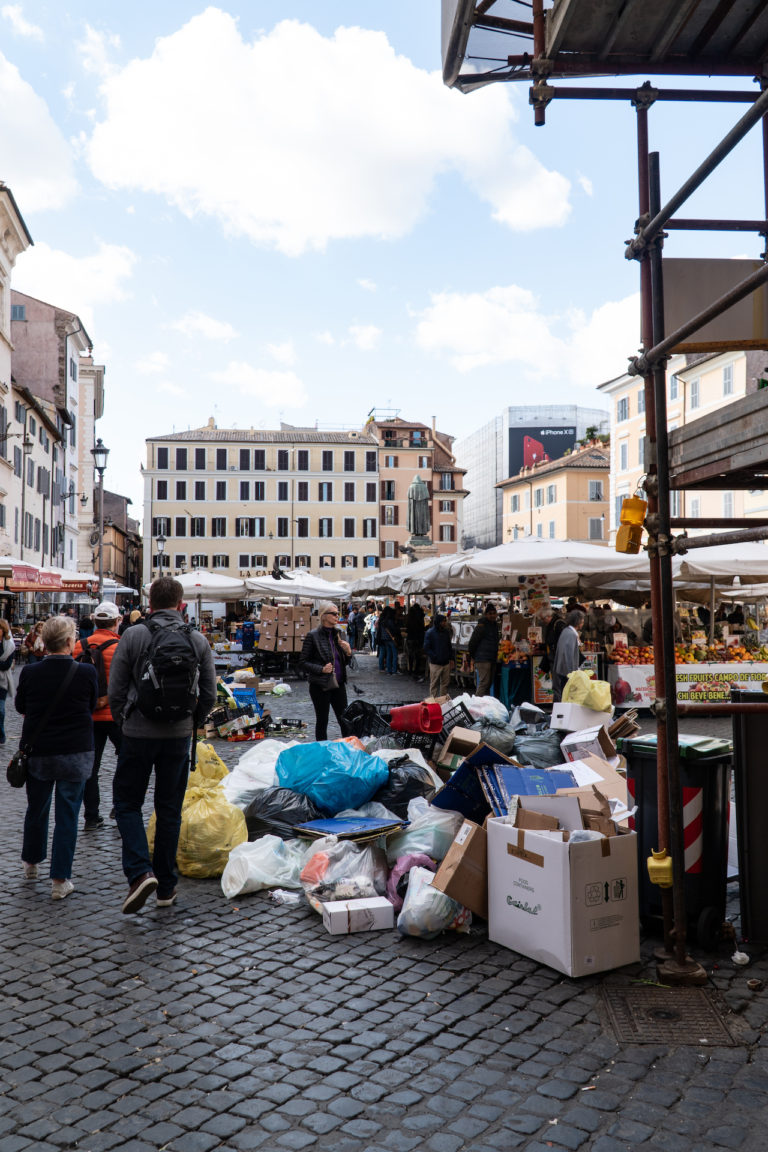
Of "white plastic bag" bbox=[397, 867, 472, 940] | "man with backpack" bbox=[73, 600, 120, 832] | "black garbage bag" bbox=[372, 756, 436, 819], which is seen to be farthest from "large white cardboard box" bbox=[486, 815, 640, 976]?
"man with backpack" bbox=[73, 600, 120, 832]

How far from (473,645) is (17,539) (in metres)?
26.7

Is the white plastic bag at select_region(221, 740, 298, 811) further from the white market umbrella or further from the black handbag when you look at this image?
the white market umbrella

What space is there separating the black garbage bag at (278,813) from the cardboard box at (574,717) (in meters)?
2.32

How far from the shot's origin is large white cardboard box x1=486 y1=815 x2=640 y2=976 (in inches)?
167

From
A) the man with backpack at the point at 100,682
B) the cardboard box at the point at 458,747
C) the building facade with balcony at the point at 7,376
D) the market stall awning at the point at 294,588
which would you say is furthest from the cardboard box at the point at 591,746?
the building facade with balcony at the point at 7,376

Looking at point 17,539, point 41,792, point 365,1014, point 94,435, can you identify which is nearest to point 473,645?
point 41,792

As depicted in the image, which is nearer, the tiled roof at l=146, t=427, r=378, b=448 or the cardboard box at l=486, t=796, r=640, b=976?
the cardboard box at l=486, t=796, r=640, b=976

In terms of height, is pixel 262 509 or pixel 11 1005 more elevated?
pixel 262 509

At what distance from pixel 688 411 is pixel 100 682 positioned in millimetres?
42206

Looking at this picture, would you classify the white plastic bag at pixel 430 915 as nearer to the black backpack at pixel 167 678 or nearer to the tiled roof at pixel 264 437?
the black backpack at pixel 167 678

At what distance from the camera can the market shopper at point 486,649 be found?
14.1m

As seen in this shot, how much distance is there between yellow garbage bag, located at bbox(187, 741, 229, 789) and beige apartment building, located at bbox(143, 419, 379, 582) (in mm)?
63460

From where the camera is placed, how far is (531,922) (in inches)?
177

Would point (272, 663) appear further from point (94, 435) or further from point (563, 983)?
point (94, 435)
